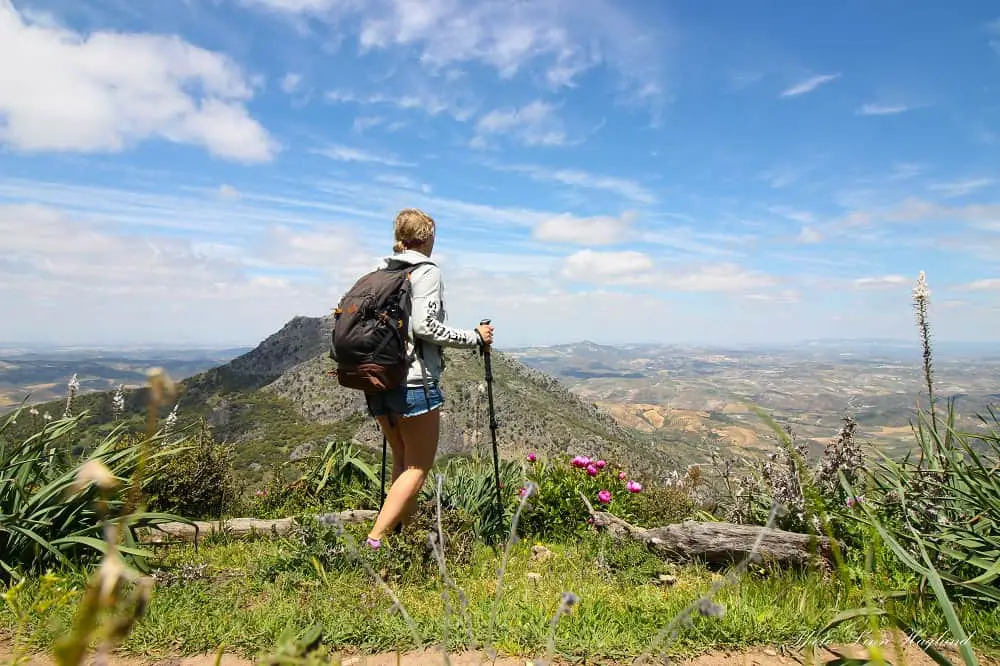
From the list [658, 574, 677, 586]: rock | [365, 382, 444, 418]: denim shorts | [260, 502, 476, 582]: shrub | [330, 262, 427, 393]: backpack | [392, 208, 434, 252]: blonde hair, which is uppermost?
[392, 208, 434, 252]: blonde hair

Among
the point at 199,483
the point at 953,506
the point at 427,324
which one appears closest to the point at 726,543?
the point at 953,506

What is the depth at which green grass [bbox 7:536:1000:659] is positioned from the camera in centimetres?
329

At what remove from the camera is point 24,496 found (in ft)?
14.6

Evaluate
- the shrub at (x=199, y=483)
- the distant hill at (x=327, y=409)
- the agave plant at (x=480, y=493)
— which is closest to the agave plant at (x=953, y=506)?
the agave plant at (x=480, y=493)

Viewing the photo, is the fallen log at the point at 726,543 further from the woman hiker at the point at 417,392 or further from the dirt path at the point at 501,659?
the woman hiker at the point at 417,392

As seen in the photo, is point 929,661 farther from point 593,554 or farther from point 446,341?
point 446,341

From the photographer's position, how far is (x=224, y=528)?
5656 millimetres

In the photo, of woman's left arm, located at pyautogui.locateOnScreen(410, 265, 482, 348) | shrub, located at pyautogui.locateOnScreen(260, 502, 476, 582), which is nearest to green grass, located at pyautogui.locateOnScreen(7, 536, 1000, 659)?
shrub, located at pyautogui.locateOnScreen(260, 502, 476, 582)

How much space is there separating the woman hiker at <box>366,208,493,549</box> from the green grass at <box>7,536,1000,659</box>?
0.61 metres

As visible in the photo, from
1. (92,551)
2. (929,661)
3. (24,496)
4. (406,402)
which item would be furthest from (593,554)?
(24,496)

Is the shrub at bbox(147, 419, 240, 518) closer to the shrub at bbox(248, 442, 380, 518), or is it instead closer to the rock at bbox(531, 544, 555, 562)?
the shrub at bbox(248, 442, 380, 518)

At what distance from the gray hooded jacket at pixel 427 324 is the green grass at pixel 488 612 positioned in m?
1.54

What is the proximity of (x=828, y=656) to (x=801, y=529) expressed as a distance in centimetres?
195

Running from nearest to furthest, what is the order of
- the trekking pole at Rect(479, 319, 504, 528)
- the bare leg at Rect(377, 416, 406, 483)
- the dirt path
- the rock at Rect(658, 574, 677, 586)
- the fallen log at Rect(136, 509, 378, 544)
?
the dirt path, the rock at Rect(658, 574, 677, 586), the bare leg at Rect(377, 416, 406, 483), the trekking pole at Rect(479, 319, 504, 528), the fallen log at Rect(136, 509, 378, 544)
